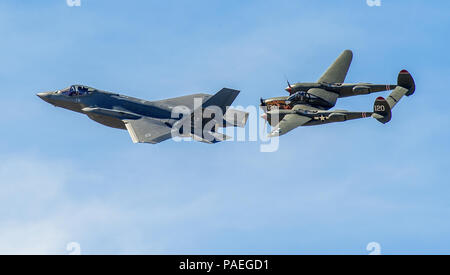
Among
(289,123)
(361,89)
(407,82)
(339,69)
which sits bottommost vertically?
(289,123)

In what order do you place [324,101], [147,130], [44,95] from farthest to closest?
1. [324,101]
2. [44,95]
3. [147,130]

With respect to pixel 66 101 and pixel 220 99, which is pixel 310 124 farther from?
pixel 66 101

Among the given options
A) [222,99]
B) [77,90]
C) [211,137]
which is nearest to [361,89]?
[222,99]

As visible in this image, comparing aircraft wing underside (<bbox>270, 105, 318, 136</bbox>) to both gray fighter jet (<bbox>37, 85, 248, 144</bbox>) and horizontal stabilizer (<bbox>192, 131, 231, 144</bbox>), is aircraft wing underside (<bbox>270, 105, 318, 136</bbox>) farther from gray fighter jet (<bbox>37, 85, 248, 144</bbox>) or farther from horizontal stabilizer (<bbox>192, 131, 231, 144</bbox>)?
horizontal stabilizer (<bbox>192, 131, 231, 144</bbox>)

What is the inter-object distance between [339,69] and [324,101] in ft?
23.9

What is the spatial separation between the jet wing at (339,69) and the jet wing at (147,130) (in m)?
20.8

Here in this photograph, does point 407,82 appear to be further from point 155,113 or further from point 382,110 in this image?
point 155,113

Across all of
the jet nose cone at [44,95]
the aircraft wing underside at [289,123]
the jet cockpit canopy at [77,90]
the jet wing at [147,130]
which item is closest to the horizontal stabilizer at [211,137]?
the jet wing at [147,130]

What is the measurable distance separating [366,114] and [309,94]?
7.95 m

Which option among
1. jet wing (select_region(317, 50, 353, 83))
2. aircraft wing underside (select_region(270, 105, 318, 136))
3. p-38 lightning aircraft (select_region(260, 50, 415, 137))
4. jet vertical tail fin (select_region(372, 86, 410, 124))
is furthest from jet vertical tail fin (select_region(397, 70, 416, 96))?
aircraft wing underside (select_region(270, 105, 318, 136))

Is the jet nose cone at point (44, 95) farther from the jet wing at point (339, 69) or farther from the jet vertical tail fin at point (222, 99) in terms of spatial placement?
the jet wing at point (339, 69)

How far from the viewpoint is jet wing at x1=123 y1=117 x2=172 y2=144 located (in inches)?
2697

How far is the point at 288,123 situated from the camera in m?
75.4

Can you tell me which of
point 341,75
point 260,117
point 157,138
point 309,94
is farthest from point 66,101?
point 341,75
